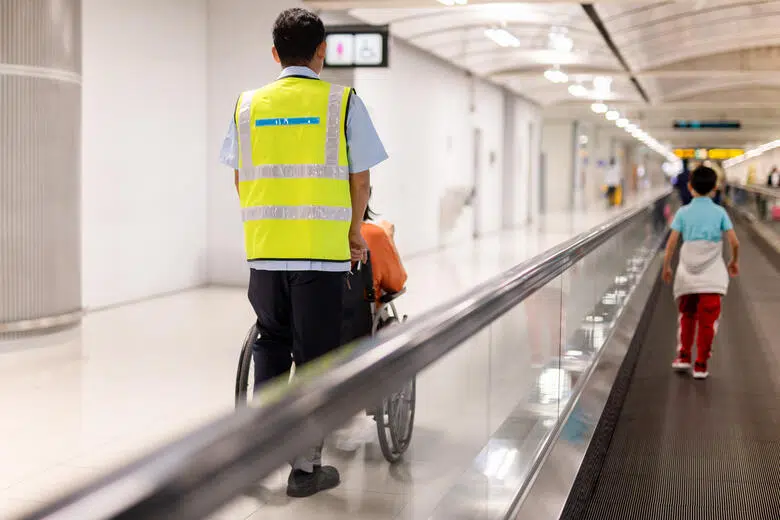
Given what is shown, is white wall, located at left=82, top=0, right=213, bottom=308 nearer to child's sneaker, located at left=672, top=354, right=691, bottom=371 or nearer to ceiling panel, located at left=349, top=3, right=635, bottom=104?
ceiling panel, located at left=349, top=3, right=635, bottom=104

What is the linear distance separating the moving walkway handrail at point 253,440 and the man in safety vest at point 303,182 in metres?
1.42

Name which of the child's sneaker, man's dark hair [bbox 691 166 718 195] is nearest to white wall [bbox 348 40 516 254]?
man's dark hair [bbox 691 166 718 195]

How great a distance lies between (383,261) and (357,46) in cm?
821

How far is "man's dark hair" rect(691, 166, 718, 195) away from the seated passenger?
10.9ft

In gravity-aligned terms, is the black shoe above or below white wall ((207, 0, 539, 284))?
below

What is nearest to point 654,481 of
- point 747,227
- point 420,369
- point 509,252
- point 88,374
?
point 420,369

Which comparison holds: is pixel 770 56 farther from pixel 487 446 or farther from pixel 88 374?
pixel 487 446

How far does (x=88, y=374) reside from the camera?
7414 mm

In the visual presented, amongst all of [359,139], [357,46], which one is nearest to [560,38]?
[357,46]

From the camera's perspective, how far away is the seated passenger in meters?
5.07

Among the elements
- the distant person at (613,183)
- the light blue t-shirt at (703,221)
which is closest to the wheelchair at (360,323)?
the light blue t-shirt at (703,221)

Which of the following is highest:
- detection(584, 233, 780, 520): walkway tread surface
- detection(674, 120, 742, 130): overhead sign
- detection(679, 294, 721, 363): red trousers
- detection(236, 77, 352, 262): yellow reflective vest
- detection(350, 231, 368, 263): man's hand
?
detection(674, 120, 742, 130): overhead sign

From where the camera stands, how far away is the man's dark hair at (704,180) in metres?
7.52

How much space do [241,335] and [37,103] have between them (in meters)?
2.67
